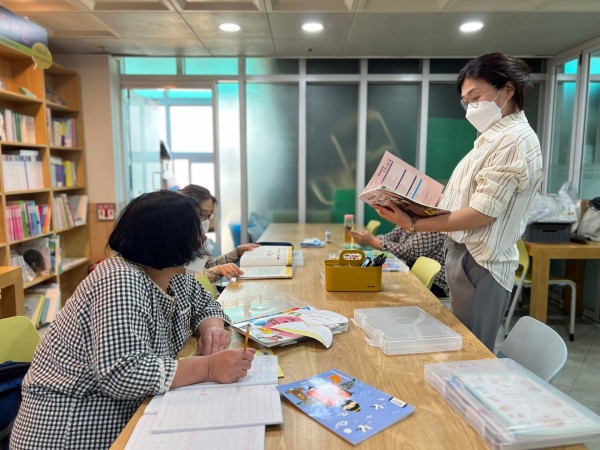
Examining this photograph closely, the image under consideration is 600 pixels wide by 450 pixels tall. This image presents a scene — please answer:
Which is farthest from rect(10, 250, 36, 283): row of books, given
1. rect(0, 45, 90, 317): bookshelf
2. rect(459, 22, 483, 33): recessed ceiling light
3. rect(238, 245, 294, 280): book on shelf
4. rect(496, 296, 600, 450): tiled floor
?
rect(459, 22, 483, 33): recessed ceiling light

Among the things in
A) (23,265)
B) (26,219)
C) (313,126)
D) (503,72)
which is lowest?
(23,265)

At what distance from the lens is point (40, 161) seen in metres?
3.75

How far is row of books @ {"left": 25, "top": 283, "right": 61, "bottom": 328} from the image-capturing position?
3.53 metres

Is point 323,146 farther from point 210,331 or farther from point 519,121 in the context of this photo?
point 210,331

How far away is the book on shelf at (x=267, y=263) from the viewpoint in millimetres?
2160

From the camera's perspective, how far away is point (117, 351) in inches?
37.4

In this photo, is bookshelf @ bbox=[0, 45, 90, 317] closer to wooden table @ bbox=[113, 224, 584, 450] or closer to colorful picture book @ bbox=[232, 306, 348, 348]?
wooden table @ bbox=[113, 224, 584, 450]

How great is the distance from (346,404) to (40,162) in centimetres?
373

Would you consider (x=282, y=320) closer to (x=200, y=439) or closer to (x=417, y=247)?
(x=200, y=439)

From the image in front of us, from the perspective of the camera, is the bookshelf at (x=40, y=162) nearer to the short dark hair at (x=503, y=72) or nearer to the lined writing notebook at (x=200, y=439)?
Answer: the lined writing notebook at (x=200, y=439)

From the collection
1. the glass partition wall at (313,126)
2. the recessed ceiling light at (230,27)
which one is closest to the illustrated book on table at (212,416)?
the recessed ceiling light at (230,27)

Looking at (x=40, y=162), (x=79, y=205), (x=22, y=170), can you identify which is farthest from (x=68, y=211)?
(x=22, y=170)

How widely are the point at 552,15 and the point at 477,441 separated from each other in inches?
137

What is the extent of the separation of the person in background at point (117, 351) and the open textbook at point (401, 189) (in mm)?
773
